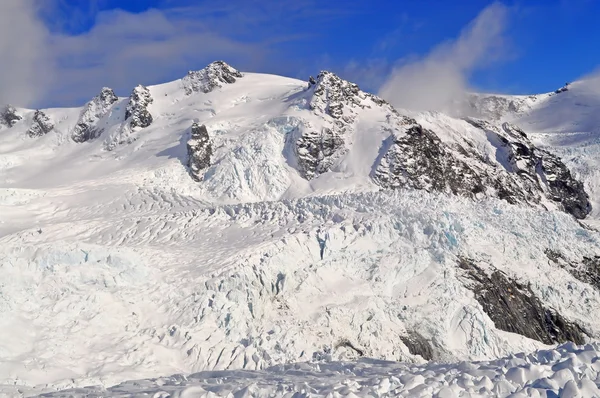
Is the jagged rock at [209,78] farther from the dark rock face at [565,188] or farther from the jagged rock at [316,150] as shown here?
the dark rock face at [565,188]

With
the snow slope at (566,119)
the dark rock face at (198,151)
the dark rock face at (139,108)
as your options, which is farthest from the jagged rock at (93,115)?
the snow slope at (566,119)

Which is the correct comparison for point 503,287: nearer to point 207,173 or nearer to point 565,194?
point 207,173

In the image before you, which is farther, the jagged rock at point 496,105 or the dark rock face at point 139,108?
the jagged rock at point 496,105

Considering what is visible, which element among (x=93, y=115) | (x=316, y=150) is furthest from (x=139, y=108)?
(x=316, y=150)

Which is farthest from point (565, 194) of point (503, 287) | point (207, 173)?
point (207, 173)

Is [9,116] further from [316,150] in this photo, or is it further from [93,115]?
[316,150]
